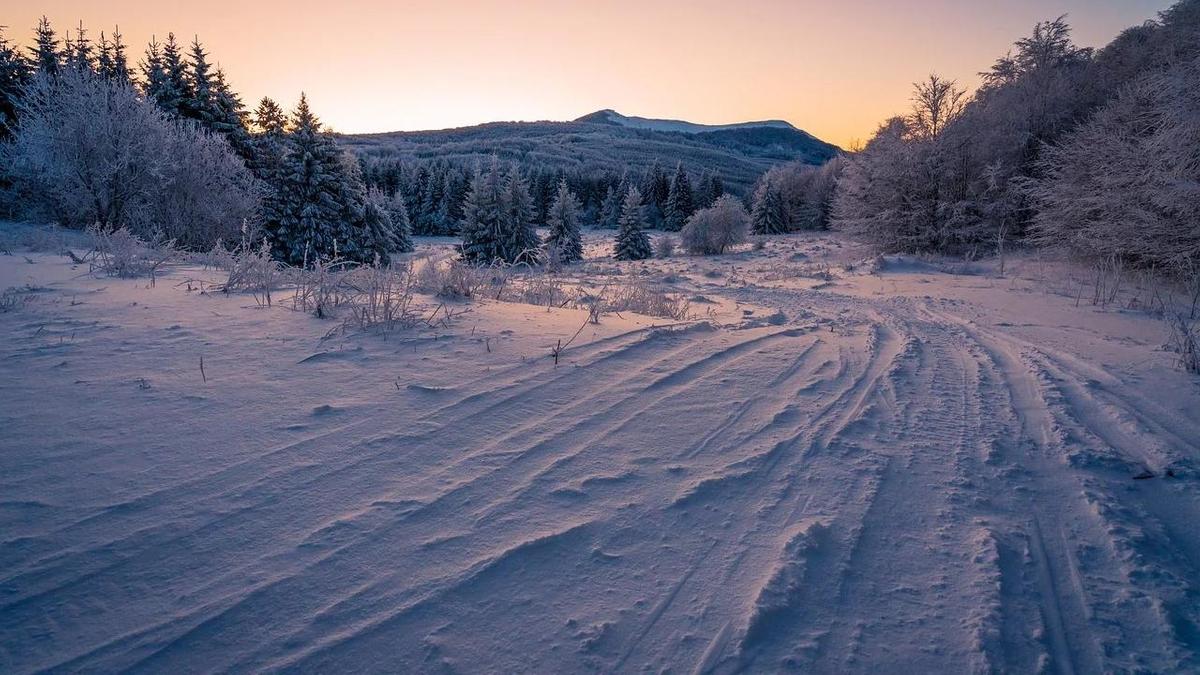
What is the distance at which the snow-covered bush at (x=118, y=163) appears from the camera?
1639 centimetres

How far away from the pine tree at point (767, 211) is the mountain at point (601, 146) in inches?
1947

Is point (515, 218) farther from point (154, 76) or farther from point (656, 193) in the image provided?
point (656, 193)

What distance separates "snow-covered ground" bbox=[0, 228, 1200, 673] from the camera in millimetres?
1548

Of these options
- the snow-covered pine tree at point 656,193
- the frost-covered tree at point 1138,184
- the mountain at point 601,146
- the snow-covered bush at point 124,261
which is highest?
the mountain at point 601,146

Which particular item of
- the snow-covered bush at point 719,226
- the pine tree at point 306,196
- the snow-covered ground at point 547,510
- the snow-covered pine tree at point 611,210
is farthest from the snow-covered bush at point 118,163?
the snow-covered pine tree at point 611,210

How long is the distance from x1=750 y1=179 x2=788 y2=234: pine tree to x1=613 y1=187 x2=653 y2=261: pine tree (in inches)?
566

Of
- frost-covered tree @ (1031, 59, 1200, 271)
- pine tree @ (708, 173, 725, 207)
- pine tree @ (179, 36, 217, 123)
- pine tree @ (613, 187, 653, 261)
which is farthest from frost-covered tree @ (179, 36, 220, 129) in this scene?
pine tree @ (708, 173, 725, 207)

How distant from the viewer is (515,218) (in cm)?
3106

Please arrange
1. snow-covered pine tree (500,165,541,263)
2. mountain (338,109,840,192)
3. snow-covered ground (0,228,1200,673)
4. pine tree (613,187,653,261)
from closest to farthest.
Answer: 1. snow-covered ground (0,228,1200,673)
2. snow-covered pine tree (500,165,541,263)
3. pine tree (613,187,653,261)
4. mountain (338,109,840,192)

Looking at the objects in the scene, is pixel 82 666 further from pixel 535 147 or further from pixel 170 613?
pixel 535 147

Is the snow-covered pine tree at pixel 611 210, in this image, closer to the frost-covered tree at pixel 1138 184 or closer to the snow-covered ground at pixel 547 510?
the frost-covered tree at pixel 1138 184

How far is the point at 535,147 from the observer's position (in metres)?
130

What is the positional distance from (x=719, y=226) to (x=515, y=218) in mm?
12496

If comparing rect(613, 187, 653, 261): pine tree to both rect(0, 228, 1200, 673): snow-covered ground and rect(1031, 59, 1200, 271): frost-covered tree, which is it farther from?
rect(0, 228, 1200, 673): snow-covered ground
